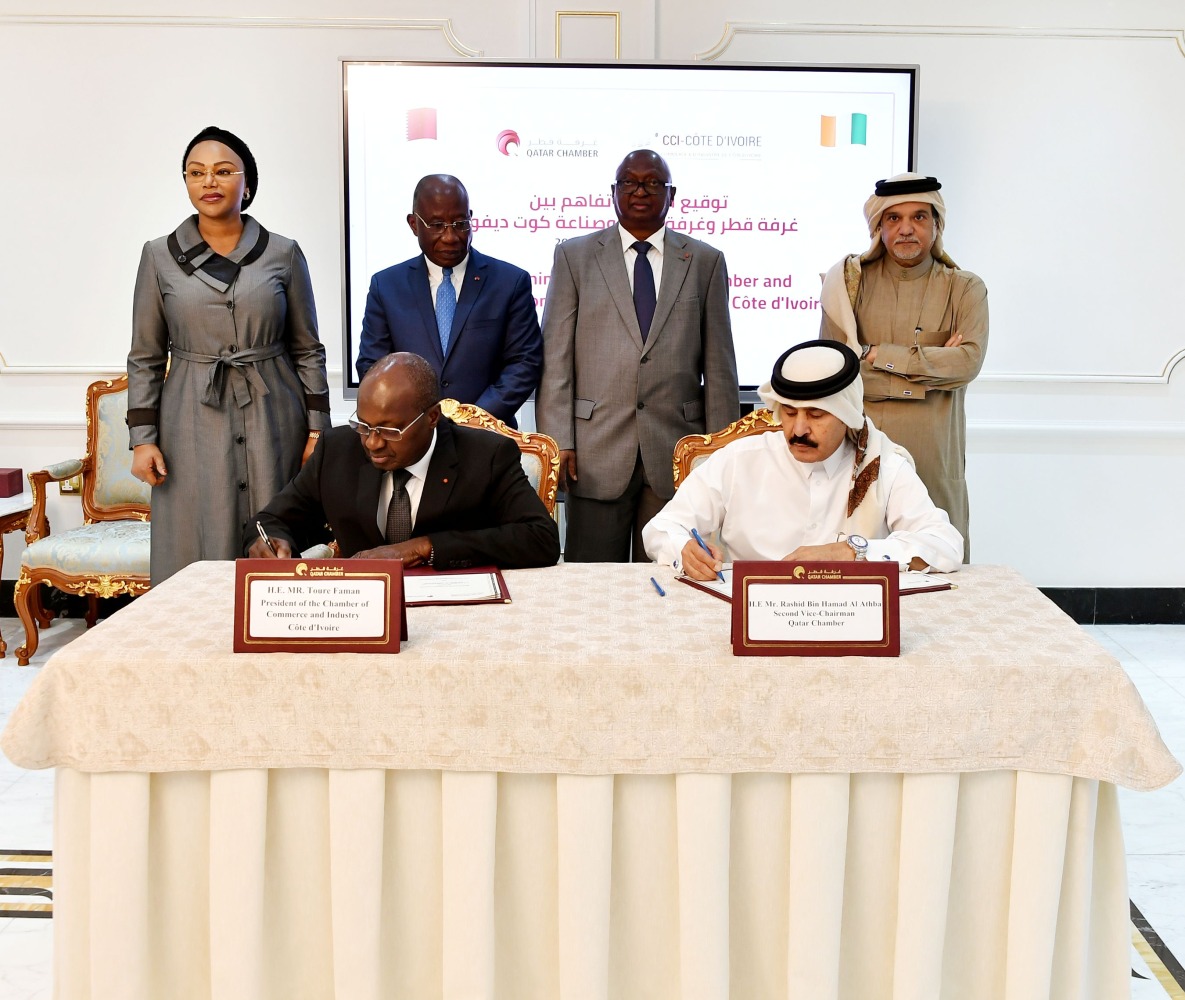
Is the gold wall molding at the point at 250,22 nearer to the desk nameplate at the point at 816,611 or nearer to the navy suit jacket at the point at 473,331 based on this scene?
the navy suit jacket at the point at 473,331

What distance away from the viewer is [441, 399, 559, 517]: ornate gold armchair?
3.14 meters

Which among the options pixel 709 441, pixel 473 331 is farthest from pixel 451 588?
pixel 473 331

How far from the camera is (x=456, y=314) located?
385 centimetres

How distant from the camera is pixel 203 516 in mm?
3539

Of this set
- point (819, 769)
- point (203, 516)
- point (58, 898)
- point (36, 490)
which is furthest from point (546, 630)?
point (36, 490)

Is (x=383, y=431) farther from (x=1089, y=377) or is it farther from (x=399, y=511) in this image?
(x=1089, y=377)

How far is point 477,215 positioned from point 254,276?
1490 mm

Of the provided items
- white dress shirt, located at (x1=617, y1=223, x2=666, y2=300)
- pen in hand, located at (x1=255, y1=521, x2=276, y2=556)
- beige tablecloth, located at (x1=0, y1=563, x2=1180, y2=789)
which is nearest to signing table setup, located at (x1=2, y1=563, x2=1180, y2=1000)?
beige tablecloth, located at (x1=0, y1=563, x2=1180, y2=789)

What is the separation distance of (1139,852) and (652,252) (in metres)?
2.28

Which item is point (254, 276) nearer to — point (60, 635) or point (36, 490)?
point (36, 490)

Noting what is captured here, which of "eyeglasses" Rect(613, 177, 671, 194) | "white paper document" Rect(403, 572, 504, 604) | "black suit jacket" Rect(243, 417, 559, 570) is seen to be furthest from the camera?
"eyeglasses" Rect(613, 177, 671, 194)

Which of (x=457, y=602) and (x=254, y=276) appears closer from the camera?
(x=457, y=602)

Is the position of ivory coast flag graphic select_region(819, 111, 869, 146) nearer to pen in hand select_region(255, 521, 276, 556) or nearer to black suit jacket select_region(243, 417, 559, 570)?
black suit jacket select_region(243, 417, 559, 570)

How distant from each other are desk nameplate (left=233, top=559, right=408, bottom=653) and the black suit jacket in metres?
0.70
